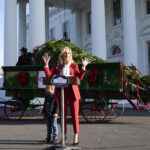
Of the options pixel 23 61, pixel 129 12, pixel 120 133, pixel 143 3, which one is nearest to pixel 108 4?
→ pixel 143 3

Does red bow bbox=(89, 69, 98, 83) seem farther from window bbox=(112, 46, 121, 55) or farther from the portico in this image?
window bbox=(112, 46, 121, 55)

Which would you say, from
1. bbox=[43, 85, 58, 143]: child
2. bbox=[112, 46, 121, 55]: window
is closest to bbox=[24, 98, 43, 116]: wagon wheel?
bbox=[43, 85, 58, 143]: child

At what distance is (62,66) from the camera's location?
16.6 feet

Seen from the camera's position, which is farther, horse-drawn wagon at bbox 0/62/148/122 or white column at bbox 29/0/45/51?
white column at bbox 29/0/45/51

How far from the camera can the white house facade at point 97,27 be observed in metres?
19.2

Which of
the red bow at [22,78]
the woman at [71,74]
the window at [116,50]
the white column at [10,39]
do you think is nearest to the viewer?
the woman at [71,74]

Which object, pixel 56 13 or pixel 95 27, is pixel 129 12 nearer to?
pixel 95 27

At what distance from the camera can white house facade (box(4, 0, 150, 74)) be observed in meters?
19.2

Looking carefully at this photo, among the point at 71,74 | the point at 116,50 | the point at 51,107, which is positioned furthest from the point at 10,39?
the point at 71,74

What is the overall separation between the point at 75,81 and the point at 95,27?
15.1 metres

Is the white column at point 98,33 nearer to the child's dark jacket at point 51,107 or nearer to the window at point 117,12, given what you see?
the window at point 117,12

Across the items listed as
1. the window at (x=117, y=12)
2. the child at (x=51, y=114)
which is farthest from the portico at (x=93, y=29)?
the child at (x=51, y=114)

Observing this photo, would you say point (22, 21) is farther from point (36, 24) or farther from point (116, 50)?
point (36, 24)

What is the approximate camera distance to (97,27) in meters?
19.4
